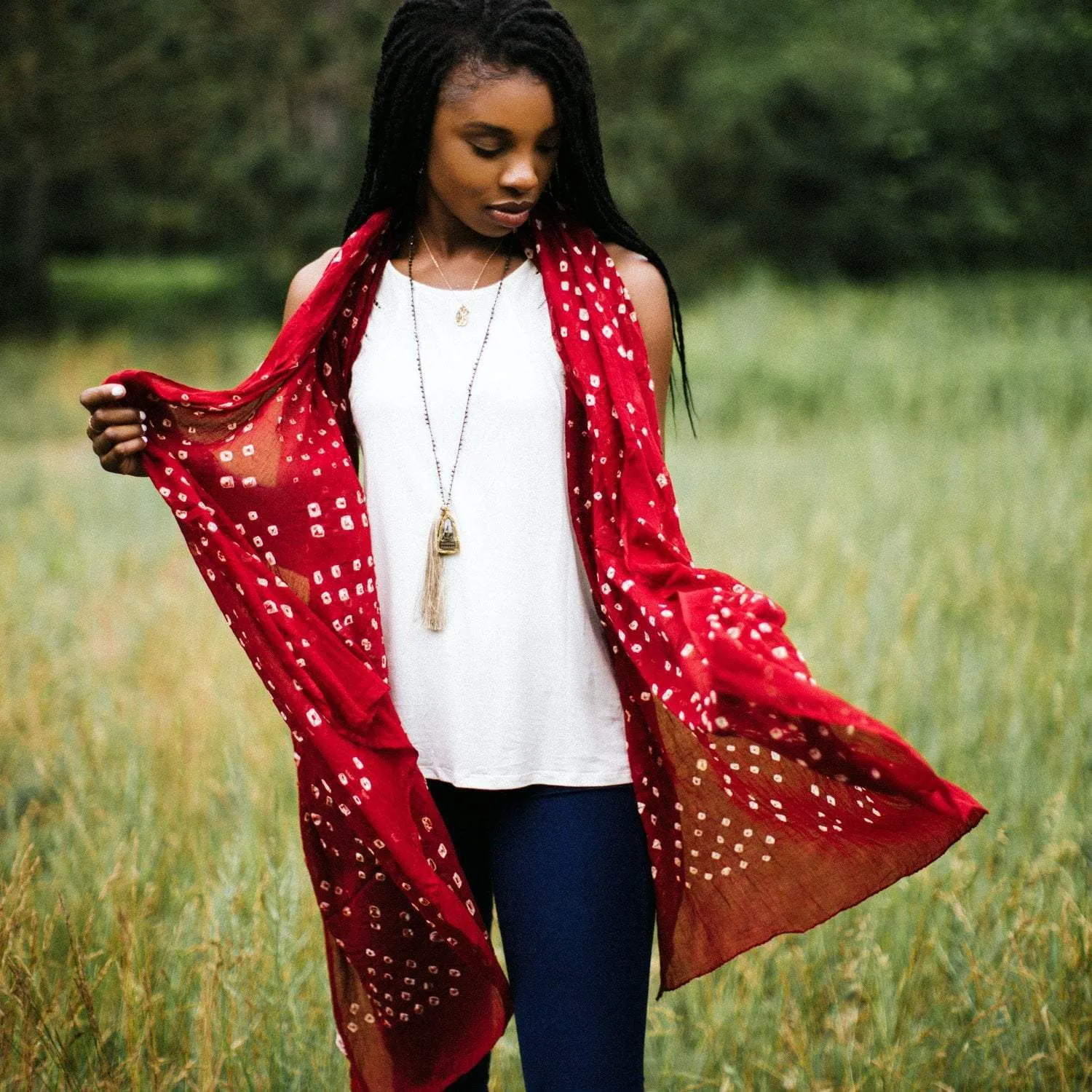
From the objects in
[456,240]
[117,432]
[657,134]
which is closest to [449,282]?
[456,240]

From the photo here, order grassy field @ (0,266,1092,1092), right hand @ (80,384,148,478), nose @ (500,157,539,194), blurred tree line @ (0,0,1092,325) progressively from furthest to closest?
blurred tree line @ (0,0,1092,325) → grassy field @ (0,266,1092,1092) → right hand @ (80,384,148,478) → nose @ (500,157,539,194)

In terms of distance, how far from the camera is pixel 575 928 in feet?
5.63

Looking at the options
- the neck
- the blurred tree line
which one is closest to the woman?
the neck

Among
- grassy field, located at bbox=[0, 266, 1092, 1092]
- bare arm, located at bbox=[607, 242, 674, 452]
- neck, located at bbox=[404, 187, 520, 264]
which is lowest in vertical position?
grassy field, located at bbox=[0, 266, 1092, 1092]

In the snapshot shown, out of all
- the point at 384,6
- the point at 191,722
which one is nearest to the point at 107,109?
the point at 384,6

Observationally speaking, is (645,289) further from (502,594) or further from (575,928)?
(575,928)

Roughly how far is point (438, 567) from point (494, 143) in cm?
59

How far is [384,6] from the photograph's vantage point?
18281 millimetres

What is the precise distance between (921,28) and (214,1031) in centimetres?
2178

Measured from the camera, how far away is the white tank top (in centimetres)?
177

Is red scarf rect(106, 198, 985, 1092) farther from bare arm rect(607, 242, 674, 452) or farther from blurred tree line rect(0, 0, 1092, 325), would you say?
blurred tree line rect(0, 0, 1092, 325)

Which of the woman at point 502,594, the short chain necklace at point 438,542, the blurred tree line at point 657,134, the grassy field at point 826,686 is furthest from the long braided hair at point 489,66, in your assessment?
the blurred tree line at point 657,134

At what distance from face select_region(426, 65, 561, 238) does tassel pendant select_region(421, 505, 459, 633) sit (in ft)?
1.40

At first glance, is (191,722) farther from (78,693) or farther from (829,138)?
(829,138)
